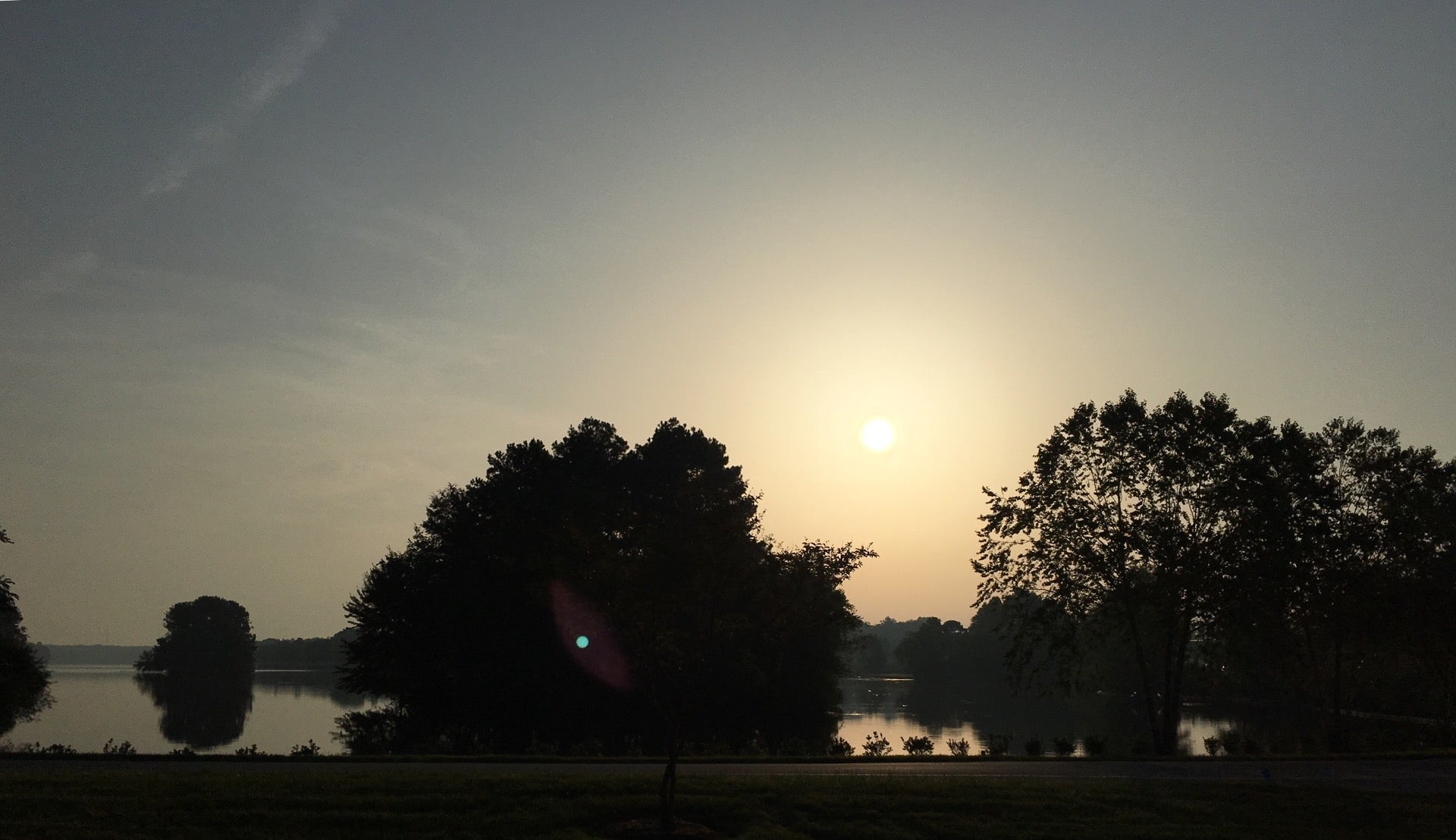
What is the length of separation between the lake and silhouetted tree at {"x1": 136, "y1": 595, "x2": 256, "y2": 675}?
1091cm

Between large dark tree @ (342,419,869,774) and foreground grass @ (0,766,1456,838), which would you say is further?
large dark tree @ (342,419,869,774)

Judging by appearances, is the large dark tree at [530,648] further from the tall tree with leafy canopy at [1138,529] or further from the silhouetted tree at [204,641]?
the silhouetted tree at [204,641]

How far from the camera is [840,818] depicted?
17609mm

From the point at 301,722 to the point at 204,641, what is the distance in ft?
222

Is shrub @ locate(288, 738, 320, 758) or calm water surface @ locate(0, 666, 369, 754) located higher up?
shrub @ locate(288, 738, 320, 758)

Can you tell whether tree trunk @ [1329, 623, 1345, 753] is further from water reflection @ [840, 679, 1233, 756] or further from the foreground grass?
the foreground grass

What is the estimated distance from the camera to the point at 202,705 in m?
87.8

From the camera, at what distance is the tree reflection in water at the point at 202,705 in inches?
2293

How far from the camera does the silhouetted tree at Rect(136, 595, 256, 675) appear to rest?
127m

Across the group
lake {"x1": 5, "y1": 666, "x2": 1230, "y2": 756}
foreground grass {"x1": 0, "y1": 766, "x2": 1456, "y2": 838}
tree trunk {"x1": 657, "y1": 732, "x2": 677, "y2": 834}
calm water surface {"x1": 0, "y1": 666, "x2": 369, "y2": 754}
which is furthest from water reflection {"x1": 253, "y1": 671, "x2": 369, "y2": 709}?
tree trunk {"x1": 657, "y1": 732, "x2": 677, "y2": 834}

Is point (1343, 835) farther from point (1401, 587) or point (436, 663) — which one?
point (436, 663)

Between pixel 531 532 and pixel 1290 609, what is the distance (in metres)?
32.4

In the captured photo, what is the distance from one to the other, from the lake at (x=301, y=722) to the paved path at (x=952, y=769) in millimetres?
10102

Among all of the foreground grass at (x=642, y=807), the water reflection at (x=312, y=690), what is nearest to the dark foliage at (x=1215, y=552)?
the foreground grass at (x=642, y=807)
